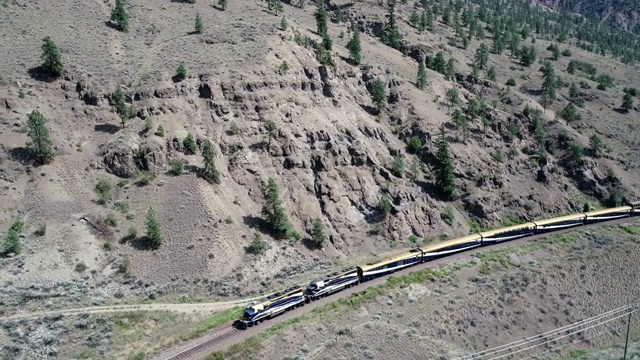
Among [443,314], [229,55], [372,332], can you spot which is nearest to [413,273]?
[443,314]

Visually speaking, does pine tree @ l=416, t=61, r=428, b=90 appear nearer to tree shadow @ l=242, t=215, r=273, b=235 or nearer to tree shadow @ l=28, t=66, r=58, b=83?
tree shadow @ l=242, t=215, r=273, b=235

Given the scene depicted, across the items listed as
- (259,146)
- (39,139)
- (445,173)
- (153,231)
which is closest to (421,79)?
(445,173)

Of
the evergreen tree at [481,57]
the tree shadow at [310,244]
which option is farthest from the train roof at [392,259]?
the evergreen tree at [481,57]

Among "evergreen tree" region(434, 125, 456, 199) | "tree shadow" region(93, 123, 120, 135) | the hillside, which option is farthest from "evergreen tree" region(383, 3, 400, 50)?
"tree shadow" region(93, 123, 120, 135)

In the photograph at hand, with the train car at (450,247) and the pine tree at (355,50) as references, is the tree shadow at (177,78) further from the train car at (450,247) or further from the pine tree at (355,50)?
the train car at (450,247)

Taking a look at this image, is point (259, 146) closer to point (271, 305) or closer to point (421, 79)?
point (271, 305)

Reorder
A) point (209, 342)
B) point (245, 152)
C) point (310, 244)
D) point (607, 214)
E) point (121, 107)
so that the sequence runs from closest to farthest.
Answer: point (209, 342)
point (310, 244)
point (121, 107)
point (245, 152)
point (607, 214)
